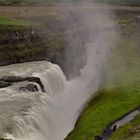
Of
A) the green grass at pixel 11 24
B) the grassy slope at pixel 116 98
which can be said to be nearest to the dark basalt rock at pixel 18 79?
Result: the grassy slope at pixel 116 98

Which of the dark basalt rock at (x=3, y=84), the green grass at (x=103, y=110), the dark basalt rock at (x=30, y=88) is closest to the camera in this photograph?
the green grass at (x=103, y=110)

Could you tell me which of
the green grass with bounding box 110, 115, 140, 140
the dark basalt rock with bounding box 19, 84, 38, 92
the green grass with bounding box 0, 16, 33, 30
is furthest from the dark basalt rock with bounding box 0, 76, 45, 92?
the green grass with bounding box 0, 16, 33, 30

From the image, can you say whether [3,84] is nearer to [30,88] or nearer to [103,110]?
[30,88]

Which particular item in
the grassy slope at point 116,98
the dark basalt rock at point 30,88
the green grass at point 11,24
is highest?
the green grass at point 11,24

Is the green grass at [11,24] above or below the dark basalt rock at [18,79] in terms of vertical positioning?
above

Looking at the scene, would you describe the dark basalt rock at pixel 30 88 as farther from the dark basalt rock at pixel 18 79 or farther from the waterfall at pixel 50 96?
the dark basalt rock at pixel 18 79

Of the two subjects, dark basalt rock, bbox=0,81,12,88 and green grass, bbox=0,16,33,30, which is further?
green grass, bbox=0,16,33,30

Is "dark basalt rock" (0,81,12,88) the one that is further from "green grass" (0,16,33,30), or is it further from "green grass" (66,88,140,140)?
"green grass" (0,16,33,30)
